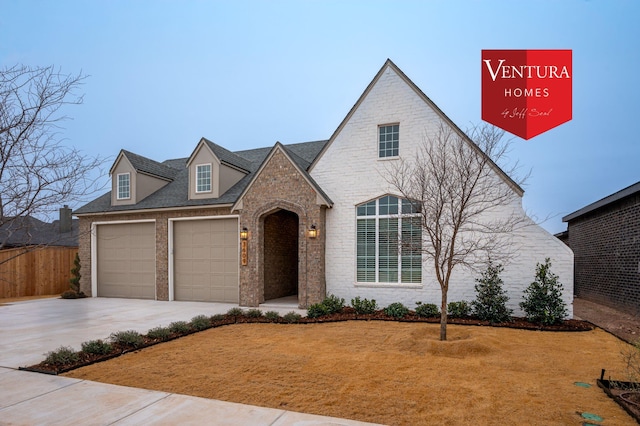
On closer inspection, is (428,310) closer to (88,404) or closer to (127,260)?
(88,404)

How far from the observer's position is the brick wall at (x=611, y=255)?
1088 centimetres

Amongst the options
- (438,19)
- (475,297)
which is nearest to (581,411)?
(475,297)

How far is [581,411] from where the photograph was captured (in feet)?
14.7

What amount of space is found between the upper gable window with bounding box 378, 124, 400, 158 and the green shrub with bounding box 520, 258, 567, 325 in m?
5.50

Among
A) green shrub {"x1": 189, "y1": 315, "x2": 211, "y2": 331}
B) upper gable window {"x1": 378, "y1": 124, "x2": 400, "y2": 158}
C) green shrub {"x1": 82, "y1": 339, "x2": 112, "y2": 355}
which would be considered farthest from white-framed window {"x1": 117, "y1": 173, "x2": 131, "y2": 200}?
upper gable window {"x1": 378, "y1": 124, "x2": 400, "y2": 158}

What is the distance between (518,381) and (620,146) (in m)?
57.3

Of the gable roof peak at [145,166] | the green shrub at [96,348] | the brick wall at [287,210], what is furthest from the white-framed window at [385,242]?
the gable roof peak at [145,166]

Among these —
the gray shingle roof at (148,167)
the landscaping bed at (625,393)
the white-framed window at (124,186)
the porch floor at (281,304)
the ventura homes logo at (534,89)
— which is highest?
the ventura homes logo at (534,89)

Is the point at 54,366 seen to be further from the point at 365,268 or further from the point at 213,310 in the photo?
the point at 365,268

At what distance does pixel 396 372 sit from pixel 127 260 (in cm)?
1431

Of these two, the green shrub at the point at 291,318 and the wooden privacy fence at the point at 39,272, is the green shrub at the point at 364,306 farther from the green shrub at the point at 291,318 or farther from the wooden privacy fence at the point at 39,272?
the wooden privacy fence at the point at 39,272

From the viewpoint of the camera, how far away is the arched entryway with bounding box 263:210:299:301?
564 inches

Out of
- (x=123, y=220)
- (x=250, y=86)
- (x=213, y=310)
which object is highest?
(x=250, y=86)

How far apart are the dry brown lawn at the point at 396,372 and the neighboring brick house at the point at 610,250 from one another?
3465 mm
